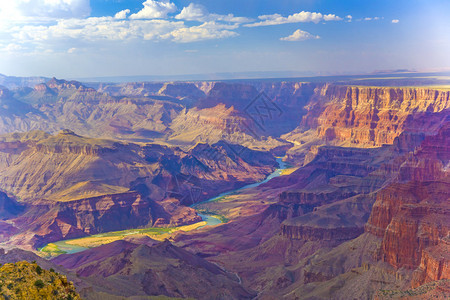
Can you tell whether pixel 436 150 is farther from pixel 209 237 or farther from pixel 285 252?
pixel 209 237

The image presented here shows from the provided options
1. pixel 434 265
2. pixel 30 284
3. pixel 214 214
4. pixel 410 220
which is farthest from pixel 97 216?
pixel 30 284

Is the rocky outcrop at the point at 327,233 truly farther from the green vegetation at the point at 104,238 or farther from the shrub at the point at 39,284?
the shrub at the point at 39,284

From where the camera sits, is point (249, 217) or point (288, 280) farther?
point (249, 217)

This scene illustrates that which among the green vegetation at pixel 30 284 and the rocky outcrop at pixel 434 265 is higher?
the green vegetation at pixel 30 284

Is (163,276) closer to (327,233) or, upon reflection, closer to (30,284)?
(327,233)

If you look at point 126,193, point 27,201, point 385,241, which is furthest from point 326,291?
point 27,201

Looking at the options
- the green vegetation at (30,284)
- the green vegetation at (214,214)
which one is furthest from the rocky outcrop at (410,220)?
the green vegetation at (214,214)

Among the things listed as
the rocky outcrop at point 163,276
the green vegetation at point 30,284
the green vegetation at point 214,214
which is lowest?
the green vegetation at point 214,214

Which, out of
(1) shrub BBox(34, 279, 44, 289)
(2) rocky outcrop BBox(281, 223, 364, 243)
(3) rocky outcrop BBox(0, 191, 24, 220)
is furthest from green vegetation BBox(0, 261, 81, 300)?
(3) rocky outcrop BBox(0, 191, 24, 220)
